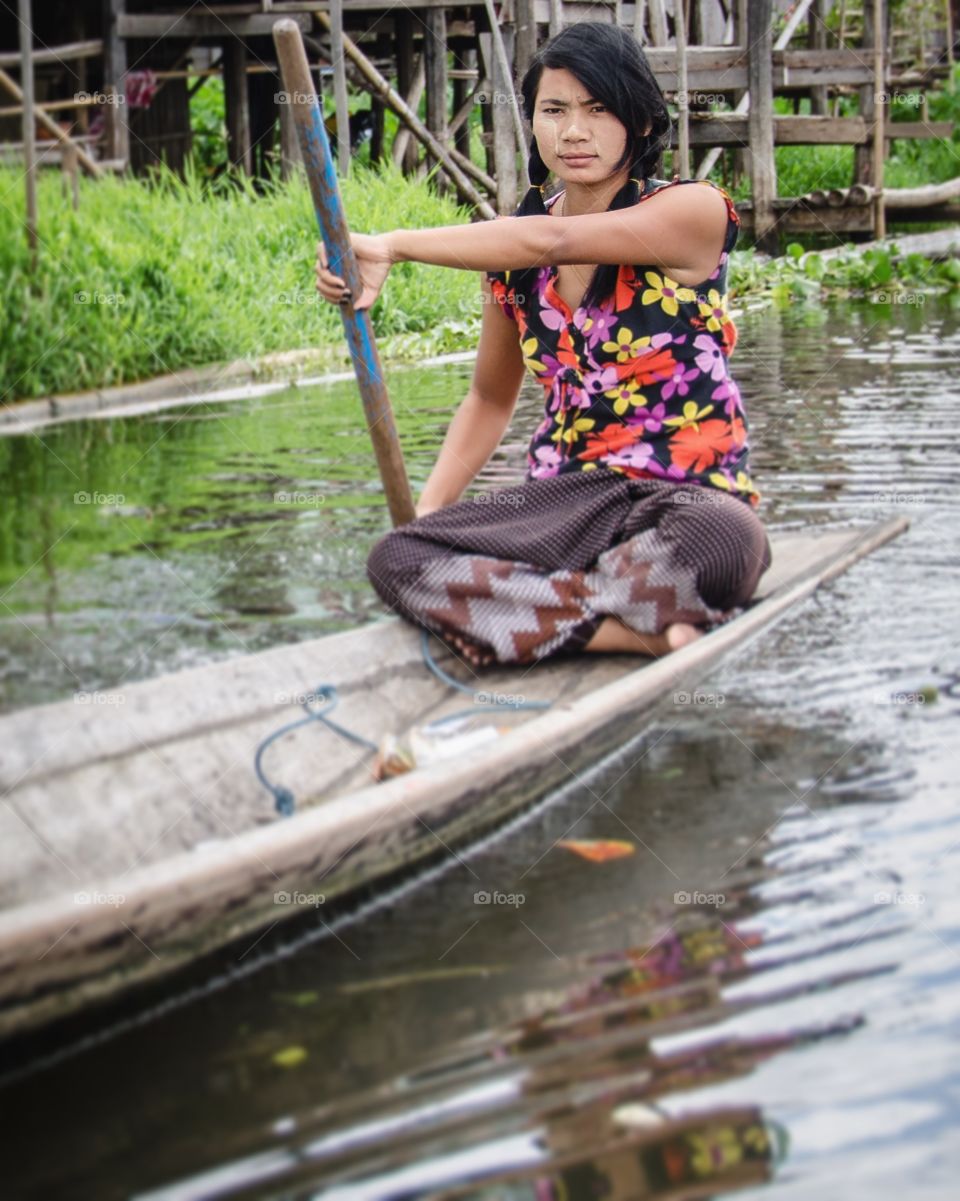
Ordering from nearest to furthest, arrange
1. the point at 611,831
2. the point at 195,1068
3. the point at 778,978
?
the point at 195,1068
the point at 778,978
the point at 611,831

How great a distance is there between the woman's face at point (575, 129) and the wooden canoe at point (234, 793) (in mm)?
921

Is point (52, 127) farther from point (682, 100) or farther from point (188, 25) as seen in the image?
point (682, 100)

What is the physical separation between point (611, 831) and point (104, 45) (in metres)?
8.46

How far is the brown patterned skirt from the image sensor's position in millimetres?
3271

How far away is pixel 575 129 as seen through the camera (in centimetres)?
317

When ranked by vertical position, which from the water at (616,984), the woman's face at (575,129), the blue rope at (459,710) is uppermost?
the woman's face at (575,129)

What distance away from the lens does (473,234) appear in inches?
126

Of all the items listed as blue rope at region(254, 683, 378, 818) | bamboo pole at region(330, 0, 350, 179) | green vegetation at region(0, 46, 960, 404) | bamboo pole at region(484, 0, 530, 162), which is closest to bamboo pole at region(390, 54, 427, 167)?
bamboo pole at region(484, 0, 530, 162)

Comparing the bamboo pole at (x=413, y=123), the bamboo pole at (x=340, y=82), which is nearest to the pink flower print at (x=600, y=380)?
the bamboo pole at (x=340, y=82)

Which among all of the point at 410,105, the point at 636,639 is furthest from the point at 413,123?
the point at 636,639

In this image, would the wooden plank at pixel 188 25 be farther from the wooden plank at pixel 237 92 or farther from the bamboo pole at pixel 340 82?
the bamboo pole at pixel 340 82

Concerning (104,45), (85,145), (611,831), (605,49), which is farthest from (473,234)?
(104,45)

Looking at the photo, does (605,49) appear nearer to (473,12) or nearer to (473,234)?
(473,234)

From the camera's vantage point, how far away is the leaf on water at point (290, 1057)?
85.9 inches
